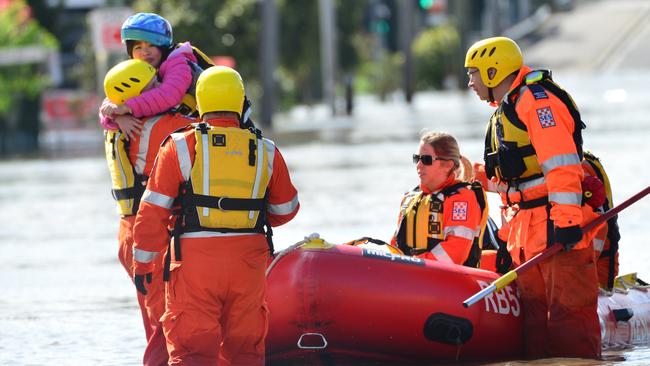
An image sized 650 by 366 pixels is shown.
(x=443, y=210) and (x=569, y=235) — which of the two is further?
(x=443, y=210)

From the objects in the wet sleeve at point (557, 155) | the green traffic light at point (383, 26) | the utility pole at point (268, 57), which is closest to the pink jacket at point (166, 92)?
the wet sleeve at point (557, 155)

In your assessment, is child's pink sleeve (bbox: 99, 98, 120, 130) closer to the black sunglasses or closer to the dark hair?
the dark hair

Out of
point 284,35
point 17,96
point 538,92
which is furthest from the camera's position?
point 284,35

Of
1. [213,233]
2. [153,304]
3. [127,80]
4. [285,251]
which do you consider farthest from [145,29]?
[213,233]

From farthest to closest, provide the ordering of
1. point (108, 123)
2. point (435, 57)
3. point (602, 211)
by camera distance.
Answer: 1. point (435, 57)
2. point (602, 211)
3. point (108, 123)

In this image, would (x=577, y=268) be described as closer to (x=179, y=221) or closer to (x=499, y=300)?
(x=499, y=300)

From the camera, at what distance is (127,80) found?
27.5 feet

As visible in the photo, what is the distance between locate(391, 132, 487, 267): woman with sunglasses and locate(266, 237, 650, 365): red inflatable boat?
39 cm

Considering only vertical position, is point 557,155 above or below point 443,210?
above

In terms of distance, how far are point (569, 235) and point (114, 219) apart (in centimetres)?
1125

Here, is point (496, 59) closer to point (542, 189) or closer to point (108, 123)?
point (542, 189)

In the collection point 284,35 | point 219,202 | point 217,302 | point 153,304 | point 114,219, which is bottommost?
point 114,219

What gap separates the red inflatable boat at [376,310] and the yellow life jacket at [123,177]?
0.78m

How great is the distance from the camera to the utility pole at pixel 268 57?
39.0 metres
